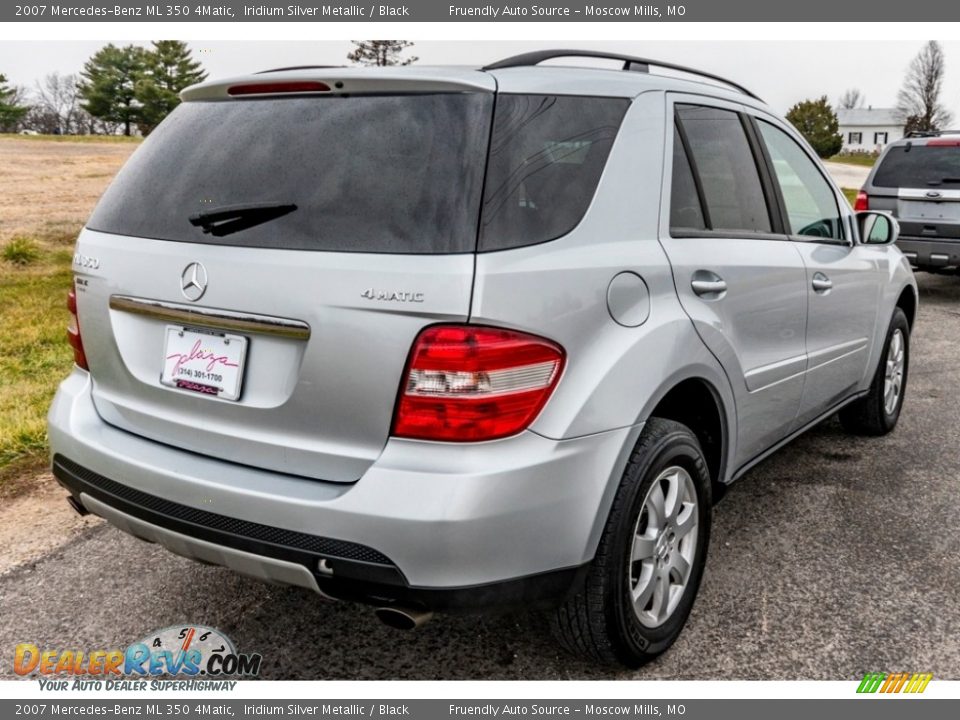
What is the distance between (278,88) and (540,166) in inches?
32.0

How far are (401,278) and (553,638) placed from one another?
1.34 m

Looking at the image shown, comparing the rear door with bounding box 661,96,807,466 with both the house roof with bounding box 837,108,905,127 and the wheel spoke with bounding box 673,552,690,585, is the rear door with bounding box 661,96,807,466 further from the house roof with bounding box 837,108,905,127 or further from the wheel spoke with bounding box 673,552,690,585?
the house roof with bounding box 837,108,905,127

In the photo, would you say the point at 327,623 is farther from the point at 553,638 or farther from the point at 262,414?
the point at 262,414

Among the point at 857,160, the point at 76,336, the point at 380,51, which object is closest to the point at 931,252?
the point at 76,336

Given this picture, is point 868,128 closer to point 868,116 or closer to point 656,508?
point 868,116

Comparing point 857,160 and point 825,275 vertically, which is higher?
point 825,275

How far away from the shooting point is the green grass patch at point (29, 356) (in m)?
4.63

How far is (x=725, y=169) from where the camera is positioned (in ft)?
10.7

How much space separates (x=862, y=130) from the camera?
110875 millimetres

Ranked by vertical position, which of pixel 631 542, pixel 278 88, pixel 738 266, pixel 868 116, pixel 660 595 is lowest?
pixel 660 595

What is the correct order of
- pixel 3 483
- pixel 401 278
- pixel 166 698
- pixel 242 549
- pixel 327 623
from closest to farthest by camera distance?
pixel 401 278
pixel 242 549
pixel 166 698
pixel 327 623
pixel 3 483

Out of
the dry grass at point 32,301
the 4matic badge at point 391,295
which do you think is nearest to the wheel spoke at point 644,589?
the 4matic badge at point 391,295

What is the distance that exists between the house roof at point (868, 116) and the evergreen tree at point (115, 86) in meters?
81.0

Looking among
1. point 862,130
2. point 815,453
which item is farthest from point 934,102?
point 815,453
